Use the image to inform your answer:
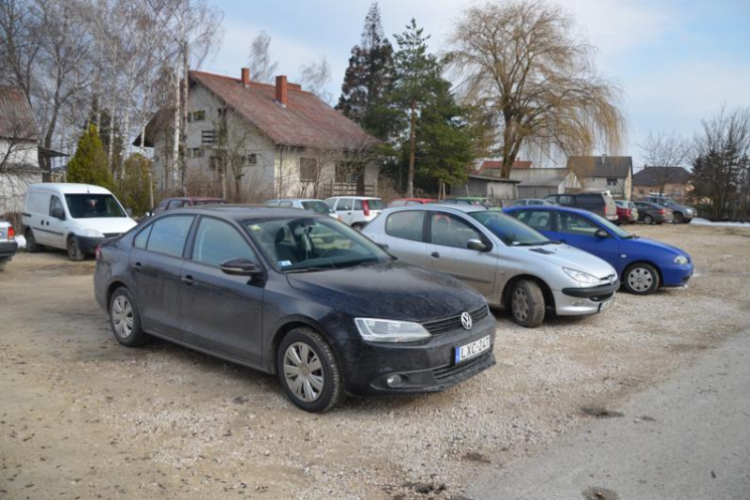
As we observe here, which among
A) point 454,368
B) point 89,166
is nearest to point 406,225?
point 454,368

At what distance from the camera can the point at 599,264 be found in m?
7.83

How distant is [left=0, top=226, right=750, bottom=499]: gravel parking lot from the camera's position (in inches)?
138

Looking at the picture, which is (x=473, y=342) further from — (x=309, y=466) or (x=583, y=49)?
(x=583, y=49)

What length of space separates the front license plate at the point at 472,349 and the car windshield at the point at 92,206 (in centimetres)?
1183

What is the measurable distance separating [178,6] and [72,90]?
9023mm

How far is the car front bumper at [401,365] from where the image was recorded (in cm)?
424

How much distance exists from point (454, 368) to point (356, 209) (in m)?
17.4

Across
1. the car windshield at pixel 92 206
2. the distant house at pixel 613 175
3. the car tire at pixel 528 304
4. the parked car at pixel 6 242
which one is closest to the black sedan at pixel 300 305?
the car tire at pixel 528 304

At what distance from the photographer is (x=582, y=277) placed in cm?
739

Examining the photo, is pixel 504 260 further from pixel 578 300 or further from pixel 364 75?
pixel 364 75

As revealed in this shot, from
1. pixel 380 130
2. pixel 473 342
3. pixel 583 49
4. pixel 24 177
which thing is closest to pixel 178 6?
pixel 24 177

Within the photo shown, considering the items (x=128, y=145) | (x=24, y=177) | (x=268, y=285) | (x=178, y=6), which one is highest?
(x=178, y=6)

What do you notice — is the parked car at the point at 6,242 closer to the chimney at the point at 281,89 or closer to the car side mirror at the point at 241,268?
the car side mirror at the point at 241,268

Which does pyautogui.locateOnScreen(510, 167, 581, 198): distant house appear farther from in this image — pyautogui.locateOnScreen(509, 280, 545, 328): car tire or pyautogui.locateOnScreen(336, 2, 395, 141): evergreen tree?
pyautogui.locateOnScreen(509, 280, 545, 328): car tire
